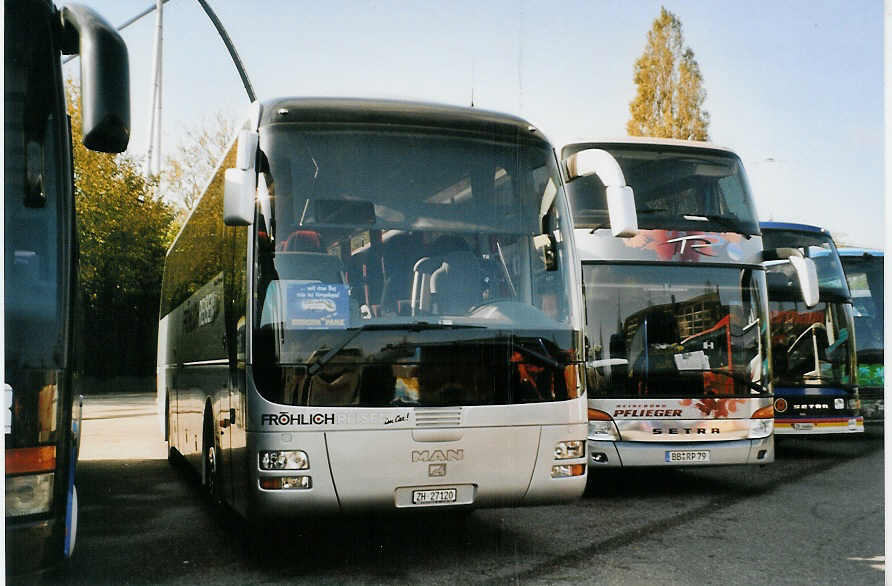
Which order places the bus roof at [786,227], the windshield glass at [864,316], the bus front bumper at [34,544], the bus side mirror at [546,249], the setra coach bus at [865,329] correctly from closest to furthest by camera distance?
1. the bus front bumper at [34,544]
2. the bus side mirror at [546,249]
3. the bus roof at [786,227]
4. the setra coach bus at [865,329]
5. the windshield glass at [864,316]

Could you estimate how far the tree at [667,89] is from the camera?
7.46m

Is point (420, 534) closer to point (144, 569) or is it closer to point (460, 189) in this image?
point (144, 569)

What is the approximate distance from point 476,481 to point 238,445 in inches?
57.0

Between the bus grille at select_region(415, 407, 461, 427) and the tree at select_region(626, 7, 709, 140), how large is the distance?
3.36 m

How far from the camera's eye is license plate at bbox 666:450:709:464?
346 inches

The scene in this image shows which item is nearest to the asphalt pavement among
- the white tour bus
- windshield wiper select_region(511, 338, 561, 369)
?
the white tour bus

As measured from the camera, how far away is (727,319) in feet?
30.6

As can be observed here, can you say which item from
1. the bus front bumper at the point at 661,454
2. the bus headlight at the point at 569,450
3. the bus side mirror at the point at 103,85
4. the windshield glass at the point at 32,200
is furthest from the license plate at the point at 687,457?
the bus side mirror at the point at 103,85

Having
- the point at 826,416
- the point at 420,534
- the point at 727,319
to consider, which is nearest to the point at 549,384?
the point at 420,534

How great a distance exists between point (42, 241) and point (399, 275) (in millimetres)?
2043

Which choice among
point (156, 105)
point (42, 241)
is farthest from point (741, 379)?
point (42, 241)

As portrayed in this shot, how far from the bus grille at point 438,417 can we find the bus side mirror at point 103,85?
234 cm

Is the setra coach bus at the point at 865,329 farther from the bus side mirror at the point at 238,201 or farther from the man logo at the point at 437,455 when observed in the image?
the bus side mirror at the point at 238,201

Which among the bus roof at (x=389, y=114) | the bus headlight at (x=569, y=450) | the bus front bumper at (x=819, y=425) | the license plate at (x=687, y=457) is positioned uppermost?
the bus roof at (x=389, y=114)
